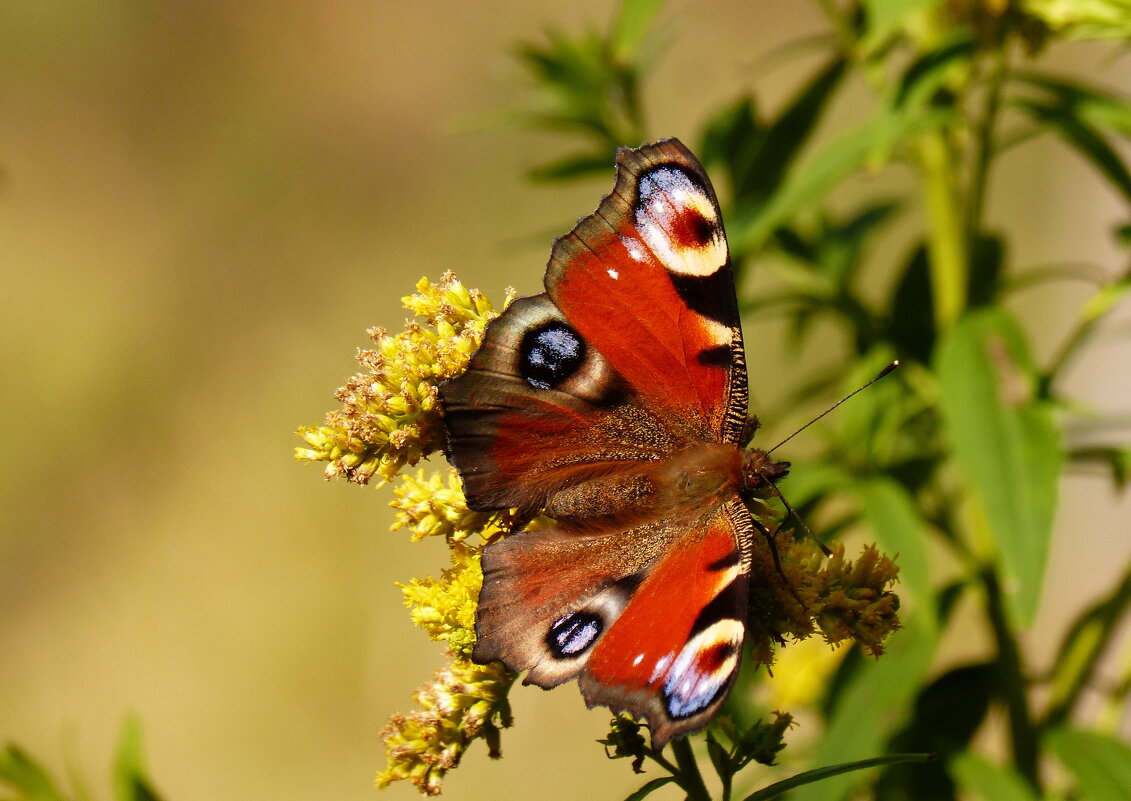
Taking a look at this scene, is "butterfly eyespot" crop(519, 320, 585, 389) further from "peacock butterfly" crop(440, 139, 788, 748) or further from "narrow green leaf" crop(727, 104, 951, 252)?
"narrow green leaf" crop(727, 104, 951, 252)

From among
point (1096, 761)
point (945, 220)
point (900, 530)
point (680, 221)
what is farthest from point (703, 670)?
point (945, 220)

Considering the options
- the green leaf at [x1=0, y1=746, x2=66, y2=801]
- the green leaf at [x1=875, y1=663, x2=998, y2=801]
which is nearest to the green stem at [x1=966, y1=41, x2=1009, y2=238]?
the green leaf at [x1=875, y1=663, x2=998, y2=801]

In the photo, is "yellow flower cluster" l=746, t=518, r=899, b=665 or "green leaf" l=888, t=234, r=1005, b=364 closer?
"yellow flower cluster" l=746, t=518, r=899, b=665

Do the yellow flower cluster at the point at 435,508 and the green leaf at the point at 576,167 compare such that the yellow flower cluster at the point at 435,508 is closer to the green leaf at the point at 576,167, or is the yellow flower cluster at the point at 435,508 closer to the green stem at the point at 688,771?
the green stem at the point at 688,771

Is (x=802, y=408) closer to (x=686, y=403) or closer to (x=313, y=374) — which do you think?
(x=686, y=403)

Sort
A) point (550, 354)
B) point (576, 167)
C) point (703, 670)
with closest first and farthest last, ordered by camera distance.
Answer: point (703, 670)
point (550, 354)
point (576, 167)

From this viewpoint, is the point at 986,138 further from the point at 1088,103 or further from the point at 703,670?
the point at 703,670

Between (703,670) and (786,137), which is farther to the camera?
(786,137)

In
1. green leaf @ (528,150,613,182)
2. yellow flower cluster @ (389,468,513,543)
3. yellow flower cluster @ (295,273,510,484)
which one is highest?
green leaf @ (528,150,613,182)
